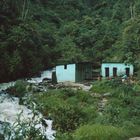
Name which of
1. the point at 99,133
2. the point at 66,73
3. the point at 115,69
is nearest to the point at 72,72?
the point at 66,73

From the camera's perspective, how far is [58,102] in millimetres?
25047

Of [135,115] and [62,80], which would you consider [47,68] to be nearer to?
[62,80]

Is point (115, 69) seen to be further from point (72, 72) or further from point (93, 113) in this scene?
point (93, 113)

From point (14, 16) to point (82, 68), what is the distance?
1073cm

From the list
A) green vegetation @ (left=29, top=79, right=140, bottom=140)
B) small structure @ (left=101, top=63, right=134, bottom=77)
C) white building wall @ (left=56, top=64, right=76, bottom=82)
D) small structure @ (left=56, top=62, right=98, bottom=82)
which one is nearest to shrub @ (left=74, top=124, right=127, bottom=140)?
green vegetation @ (left=29, top=79, right=140, bottom=140)

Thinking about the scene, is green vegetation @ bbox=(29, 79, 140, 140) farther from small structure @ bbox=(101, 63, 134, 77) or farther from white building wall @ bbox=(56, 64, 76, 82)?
small structure @ bbox=(101, 63, 134, 77)

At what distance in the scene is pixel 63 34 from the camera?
6328 cm

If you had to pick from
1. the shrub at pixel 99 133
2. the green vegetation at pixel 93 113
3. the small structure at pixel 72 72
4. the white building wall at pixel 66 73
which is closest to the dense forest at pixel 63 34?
the white building wall at pixel 66 73

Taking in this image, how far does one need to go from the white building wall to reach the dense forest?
337 cm

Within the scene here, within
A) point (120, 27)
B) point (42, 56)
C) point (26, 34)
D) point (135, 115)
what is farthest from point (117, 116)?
point (120, 27)

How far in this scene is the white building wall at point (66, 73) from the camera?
40.8 meters

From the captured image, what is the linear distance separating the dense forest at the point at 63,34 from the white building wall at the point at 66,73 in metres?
3.37

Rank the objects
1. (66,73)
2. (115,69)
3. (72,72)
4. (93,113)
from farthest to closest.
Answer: (115,69) → (66,73) → (72,72) → (93,113)

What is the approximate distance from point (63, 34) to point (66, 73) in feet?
74.4
